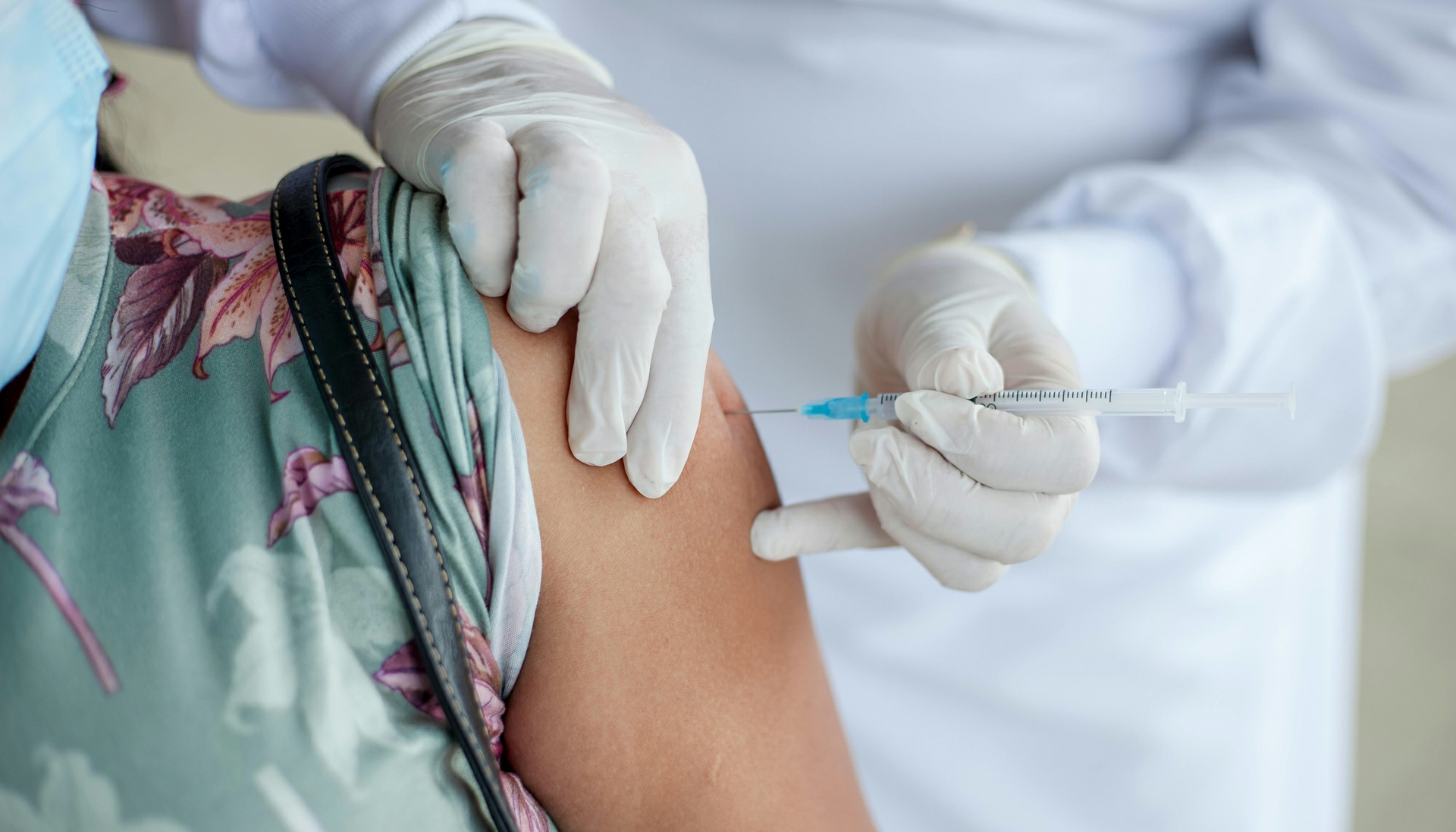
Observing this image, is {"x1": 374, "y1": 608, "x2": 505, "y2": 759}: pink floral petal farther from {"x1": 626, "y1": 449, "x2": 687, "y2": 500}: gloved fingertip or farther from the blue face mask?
the blue face mask

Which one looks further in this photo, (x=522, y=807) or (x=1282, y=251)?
(x=1282, y=251)

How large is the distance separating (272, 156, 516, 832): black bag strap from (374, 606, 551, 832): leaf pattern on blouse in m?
0.01

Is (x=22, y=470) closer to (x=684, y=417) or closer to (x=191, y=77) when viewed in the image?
(x=684, y=417)

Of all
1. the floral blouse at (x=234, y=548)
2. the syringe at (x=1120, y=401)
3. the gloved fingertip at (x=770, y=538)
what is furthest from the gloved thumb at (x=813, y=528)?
the floral blouse at (x=234, y=548)

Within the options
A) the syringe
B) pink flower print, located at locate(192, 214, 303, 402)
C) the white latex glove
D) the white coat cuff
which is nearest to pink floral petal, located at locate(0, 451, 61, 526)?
pink flower print, located at locate(192, 214, 303, 402)

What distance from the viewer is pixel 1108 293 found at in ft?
3.94

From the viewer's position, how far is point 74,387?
648 millimetres

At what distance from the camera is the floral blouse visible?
1.82ft

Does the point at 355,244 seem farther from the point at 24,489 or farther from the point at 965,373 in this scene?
the point at 965,373

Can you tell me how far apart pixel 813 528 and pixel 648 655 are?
206 mm

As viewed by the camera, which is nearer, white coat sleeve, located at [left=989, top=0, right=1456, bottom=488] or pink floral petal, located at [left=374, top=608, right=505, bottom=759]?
pink floral petal, located at [left=374, top=608, right=505, bottom=759]

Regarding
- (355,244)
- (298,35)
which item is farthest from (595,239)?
(298,35)

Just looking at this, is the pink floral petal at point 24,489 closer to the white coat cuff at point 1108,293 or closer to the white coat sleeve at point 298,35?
the white coat sleeve at point 298,35

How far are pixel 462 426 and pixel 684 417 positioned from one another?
20 cm
